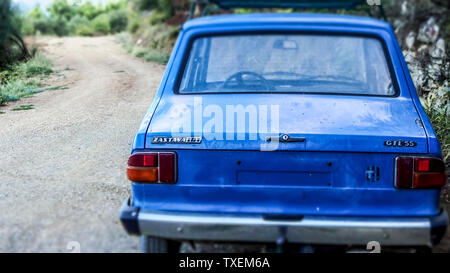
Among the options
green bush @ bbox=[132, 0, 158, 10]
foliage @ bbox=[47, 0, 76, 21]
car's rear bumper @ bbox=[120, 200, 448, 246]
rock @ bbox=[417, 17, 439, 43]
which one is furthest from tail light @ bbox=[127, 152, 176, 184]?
foliage @ bbox=[47, 0, 76, 21]

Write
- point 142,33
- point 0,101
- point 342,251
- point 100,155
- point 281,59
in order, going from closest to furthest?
1. point 342,251
2. point 100,155
3. point 0,101
4. point 281,59
5. point 142,33

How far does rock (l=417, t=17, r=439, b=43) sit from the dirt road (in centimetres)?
700

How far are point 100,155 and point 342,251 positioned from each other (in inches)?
170

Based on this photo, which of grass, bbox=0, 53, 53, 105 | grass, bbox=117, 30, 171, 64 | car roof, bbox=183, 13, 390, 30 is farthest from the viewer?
grass, bbox=117, 30, 171, 64

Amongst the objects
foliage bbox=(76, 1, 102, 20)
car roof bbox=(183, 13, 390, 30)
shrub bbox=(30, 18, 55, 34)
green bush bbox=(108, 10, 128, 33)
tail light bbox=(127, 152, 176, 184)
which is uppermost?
car roof bbox=(183, 13, 390, 30)

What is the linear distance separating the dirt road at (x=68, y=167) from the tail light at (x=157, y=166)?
3.35 feet

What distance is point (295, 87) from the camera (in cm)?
411

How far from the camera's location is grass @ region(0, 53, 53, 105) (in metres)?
12.2

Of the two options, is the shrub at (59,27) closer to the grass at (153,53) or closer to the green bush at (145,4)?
the green bush at (145,4)

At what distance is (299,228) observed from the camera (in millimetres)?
3039

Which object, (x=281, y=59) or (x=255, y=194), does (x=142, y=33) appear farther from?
(x=255, y=194)

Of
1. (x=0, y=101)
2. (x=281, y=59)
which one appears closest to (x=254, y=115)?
(x=0, y=101)

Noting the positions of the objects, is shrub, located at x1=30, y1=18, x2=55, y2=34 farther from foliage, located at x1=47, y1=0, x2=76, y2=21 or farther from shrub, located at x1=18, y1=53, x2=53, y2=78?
shrub, located at x1=18, y1=53, x2=53, y2=78

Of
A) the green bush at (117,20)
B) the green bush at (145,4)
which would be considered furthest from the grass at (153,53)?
the green bush at (117,20)
